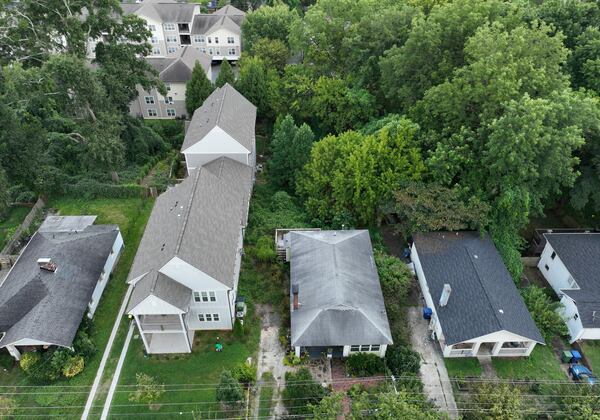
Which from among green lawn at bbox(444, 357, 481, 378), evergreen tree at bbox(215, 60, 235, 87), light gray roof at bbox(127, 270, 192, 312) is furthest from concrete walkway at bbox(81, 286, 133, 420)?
evergreen tree at bbox(215, 60, 235, 87)

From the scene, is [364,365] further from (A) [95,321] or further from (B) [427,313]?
(A) [95,321]

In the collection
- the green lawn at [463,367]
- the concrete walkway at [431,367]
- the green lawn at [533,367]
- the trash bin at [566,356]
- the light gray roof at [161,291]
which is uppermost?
the light gray roof at [161,291]

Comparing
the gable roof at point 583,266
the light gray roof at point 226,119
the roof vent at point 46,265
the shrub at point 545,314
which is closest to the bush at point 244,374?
the roof vent at point 46,265

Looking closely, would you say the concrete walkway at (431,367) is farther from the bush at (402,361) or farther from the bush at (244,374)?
the bush at (244,374)

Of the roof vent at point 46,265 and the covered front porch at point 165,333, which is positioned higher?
the roof vent at point 46,265

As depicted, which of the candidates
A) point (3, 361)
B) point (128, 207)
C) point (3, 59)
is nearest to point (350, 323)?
point (3, 361)

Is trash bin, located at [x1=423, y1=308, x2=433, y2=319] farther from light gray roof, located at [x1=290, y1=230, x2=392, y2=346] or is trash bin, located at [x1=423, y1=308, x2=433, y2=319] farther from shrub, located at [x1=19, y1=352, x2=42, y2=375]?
shrub, located at [x1=19, y1=352, x2=42, y2=375]

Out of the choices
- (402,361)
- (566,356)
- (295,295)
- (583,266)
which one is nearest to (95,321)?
(295,295)
